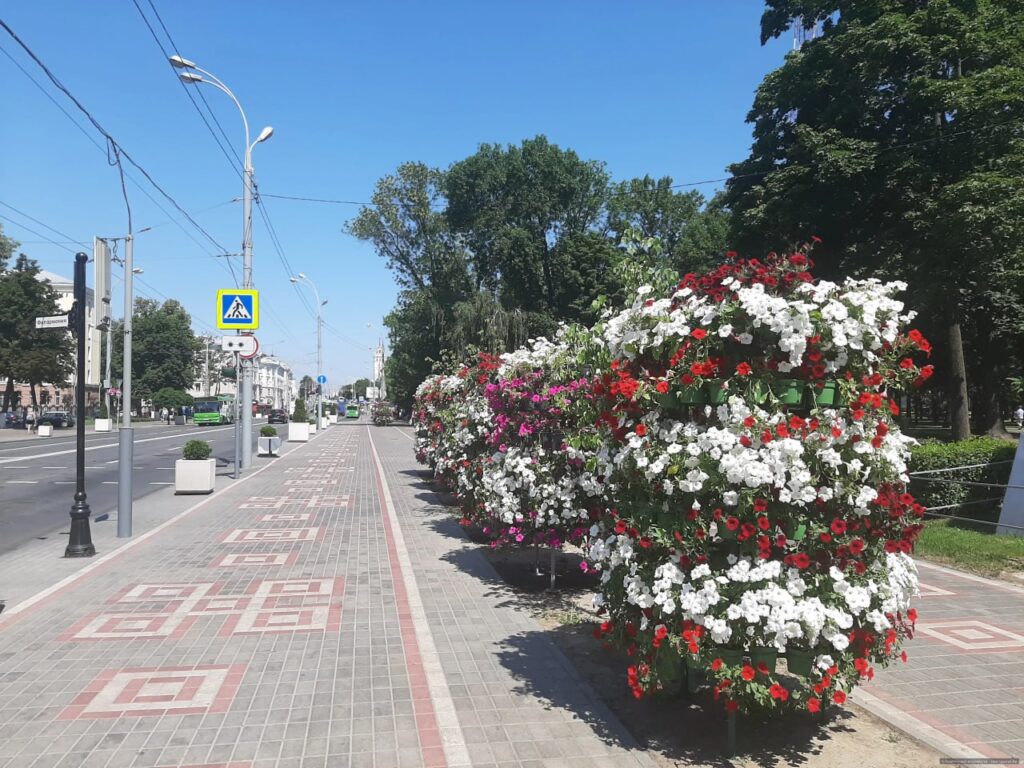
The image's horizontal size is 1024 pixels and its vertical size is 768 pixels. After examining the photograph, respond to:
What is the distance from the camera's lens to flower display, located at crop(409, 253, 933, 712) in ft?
11.3

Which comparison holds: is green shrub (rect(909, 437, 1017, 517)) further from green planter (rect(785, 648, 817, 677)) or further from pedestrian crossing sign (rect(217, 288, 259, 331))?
pedestrian crossing sign (rect(217, 288, 259, 331))

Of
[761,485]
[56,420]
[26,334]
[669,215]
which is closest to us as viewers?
[761,485]

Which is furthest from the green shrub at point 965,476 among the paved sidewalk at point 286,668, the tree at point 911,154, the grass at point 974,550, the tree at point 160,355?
the tree at point 160,355

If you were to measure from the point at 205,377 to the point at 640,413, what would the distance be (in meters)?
125

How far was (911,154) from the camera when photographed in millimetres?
17531

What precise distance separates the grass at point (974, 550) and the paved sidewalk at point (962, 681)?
1.26m

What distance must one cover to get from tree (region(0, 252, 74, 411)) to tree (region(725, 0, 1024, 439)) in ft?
170

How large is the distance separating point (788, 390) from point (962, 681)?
3.06 m

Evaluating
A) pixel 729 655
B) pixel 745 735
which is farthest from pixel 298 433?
pixel 729 655

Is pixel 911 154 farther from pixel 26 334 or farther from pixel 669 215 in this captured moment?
pixel 26 334

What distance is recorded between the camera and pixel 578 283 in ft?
130

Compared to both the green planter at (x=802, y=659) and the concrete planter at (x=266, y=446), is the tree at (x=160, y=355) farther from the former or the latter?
the green planter at (x=802, y=659)

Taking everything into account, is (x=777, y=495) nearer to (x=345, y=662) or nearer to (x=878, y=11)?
(x=345, y=662)

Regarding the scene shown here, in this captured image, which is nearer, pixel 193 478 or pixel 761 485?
pixel 761 485
